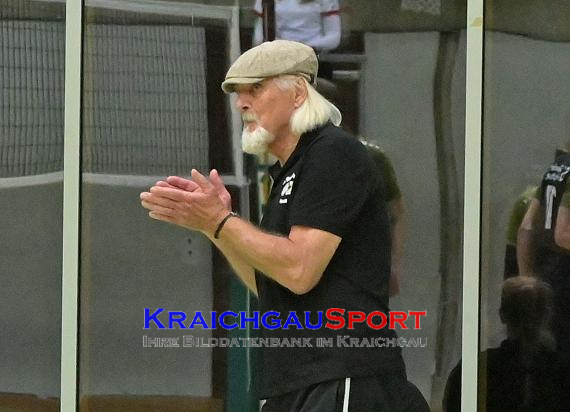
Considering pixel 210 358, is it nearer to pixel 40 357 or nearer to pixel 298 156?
pixel 40 357

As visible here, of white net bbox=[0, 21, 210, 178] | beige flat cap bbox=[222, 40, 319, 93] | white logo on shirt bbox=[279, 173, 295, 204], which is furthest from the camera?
white net bbox=[0, 21, 210, 178]

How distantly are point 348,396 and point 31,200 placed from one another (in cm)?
214

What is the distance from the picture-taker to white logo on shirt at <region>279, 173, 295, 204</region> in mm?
3064

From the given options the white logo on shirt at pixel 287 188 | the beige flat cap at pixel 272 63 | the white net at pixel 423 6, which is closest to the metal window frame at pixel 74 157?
the white net at pixel 423 6

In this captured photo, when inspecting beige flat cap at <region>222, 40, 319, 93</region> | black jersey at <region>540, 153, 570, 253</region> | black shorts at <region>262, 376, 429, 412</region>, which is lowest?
black shorts at <region>262, 376, 429, 412</region>

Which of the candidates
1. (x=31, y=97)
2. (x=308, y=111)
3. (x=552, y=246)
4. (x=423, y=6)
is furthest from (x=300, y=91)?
(x=31, y=97)

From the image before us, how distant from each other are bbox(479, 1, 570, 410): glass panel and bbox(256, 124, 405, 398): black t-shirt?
4.81ft

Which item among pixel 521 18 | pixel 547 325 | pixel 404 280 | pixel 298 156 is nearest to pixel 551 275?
pixel 547 325

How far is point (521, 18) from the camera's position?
4.45 meters

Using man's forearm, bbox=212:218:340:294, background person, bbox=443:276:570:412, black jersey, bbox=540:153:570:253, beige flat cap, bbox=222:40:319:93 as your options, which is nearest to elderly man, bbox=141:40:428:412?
man's forearm, bbox=212:218:340:294

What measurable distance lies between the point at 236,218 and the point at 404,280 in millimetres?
1622

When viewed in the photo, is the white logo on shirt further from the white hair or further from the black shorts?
the black shorts

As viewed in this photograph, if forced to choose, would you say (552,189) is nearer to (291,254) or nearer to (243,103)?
(243,103)

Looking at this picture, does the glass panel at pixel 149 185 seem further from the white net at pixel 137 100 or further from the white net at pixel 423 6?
the white net at pixel 423 6
